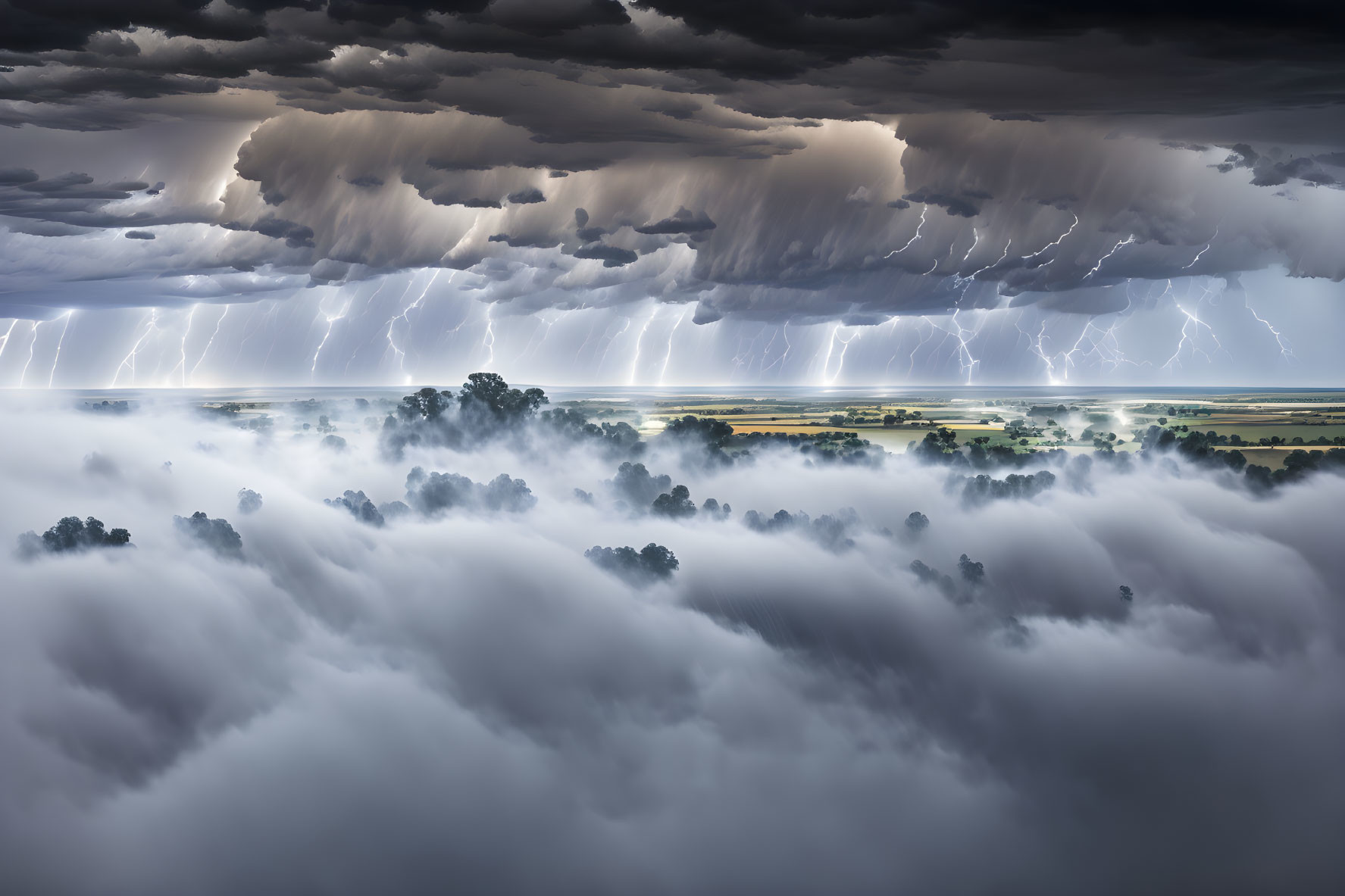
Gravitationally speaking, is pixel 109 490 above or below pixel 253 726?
above

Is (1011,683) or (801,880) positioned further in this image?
(1011,683)

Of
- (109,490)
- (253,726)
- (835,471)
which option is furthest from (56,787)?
(835,471)

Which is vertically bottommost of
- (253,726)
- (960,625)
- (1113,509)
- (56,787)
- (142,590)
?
(56,787)

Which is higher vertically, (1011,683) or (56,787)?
(1011,683)

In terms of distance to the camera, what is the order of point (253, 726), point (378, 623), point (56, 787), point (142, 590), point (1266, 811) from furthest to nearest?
point (378, 623) → point (142, 590) → point (1266, 811) → point (253, 726) → point (56, 787)

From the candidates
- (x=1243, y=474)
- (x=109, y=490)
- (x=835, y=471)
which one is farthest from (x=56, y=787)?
(x=1243, y=474)

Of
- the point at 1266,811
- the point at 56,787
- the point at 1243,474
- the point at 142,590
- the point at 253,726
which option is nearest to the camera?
the point at 56,787

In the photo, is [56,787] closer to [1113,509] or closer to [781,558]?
[781,558]

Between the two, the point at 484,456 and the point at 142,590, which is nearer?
the point at 142,590

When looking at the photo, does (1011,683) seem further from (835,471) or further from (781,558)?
(835,471)
